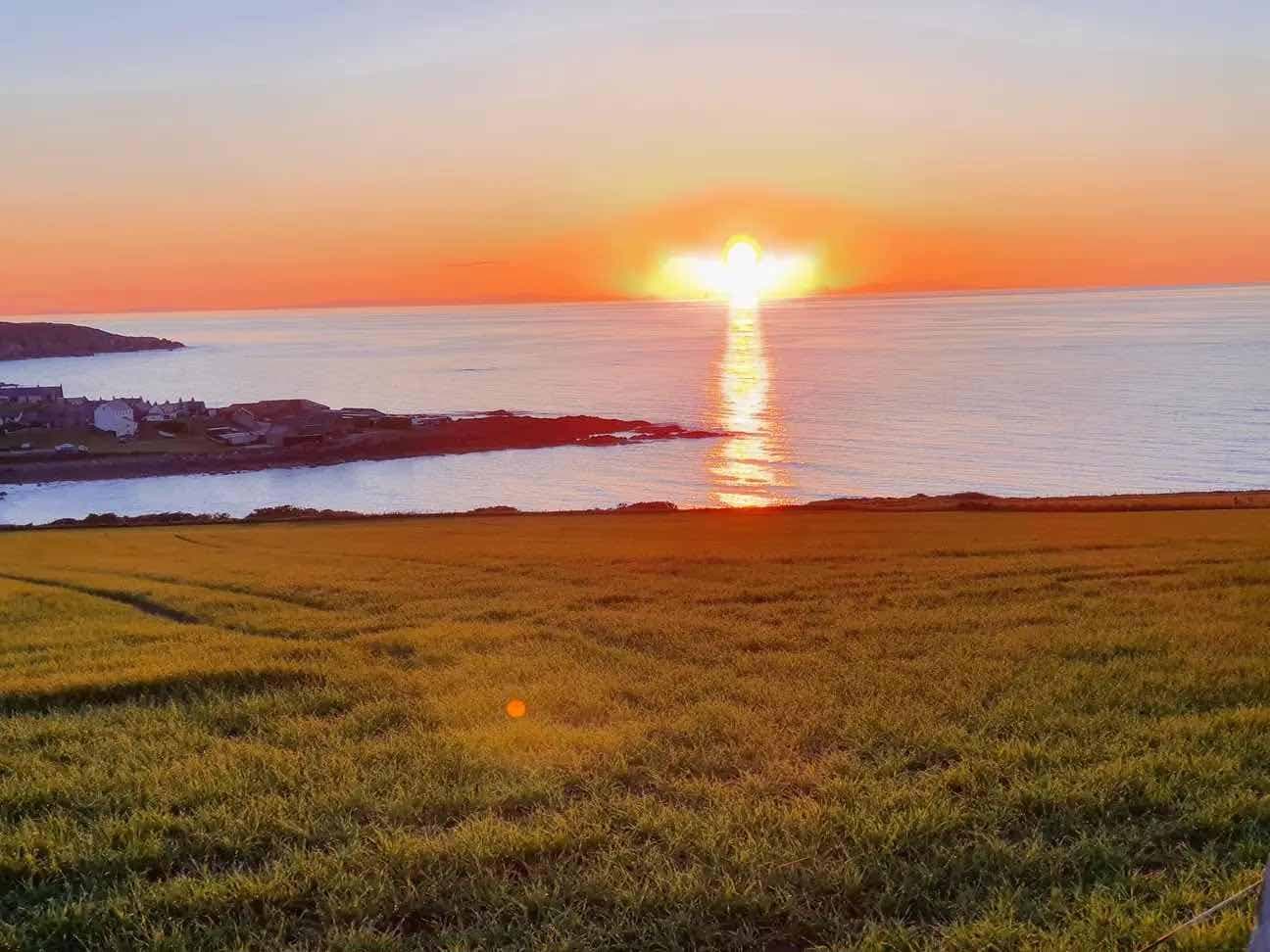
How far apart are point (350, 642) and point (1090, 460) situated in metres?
57.1

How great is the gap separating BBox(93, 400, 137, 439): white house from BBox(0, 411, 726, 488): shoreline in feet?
35.6

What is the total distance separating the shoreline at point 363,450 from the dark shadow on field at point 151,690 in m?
66.6

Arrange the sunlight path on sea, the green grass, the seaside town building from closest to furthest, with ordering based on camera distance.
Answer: the sunlight path on sea < the green grass < the seaside town building

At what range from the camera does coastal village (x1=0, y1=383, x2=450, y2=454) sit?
8019 cm

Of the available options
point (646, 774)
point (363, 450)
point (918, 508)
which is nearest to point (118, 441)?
point (363, 450)

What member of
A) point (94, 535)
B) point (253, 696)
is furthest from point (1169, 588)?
point (94, 535)

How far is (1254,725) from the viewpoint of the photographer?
6.29 metres

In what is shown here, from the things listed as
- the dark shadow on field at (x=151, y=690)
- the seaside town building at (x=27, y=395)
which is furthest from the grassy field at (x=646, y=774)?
the seaside town building at (x=27, y=395)

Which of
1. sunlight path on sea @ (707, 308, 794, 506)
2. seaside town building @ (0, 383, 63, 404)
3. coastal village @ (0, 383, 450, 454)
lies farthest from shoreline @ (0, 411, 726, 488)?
seaside town building @ (0, 383, 63, 404)

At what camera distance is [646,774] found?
571 cm

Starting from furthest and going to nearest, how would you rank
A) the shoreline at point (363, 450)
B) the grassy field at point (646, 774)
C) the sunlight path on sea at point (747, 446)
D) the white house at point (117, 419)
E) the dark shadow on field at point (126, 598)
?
the white house at point (117, 419) < the shoreline at point (363, 450) < the sunlight path on sea at point (747, 446) < the dark shadow on field at point (126, 598) < the grassy field at point (646, 774)

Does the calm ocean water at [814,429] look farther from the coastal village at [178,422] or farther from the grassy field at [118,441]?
the coastal village at [178,422]

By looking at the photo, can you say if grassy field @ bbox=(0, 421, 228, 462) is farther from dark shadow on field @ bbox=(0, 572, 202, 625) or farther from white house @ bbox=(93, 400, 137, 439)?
dark shadow on field @ bbox=(0, 572, 202, 625)

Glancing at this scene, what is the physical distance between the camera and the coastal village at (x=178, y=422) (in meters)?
80.2
